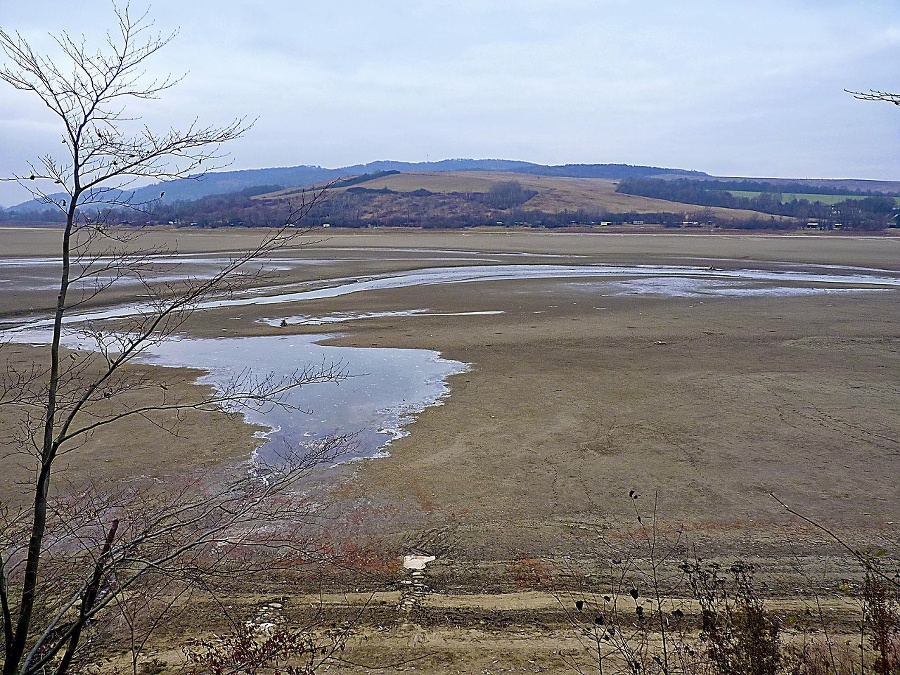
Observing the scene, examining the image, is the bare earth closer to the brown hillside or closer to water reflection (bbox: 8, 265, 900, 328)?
water reflection (bbox: 8, 265, 900, 328)

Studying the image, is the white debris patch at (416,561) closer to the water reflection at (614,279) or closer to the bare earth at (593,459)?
the bare earth at (593,459)

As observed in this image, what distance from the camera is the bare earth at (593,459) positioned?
7152mm

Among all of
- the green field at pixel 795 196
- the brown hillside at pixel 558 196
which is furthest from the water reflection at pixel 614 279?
the green field at pixel 795 196

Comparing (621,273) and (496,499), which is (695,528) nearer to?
(496,499)

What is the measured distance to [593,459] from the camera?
35.8ft

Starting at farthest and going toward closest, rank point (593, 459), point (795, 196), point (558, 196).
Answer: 1. point (795, 196)
2. point (558, 196)
3. point (593, 459)

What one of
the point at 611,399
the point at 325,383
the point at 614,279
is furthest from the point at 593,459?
the point at 614,279

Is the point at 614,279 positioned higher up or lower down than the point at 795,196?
lower down

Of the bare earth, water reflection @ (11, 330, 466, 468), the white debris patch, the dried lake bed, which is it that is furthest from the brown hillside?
the white debris patch

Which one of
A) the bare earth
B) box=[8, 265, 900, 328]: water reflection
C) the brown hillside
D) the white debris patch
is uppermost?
the brown hillside

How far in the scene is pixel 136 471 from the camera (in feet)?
34.1

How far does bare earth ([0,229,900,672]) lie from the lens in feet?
23.5

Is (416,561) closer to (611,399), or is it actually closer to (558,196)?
(611,399)

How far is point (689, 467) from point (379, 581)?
17.4 ft
